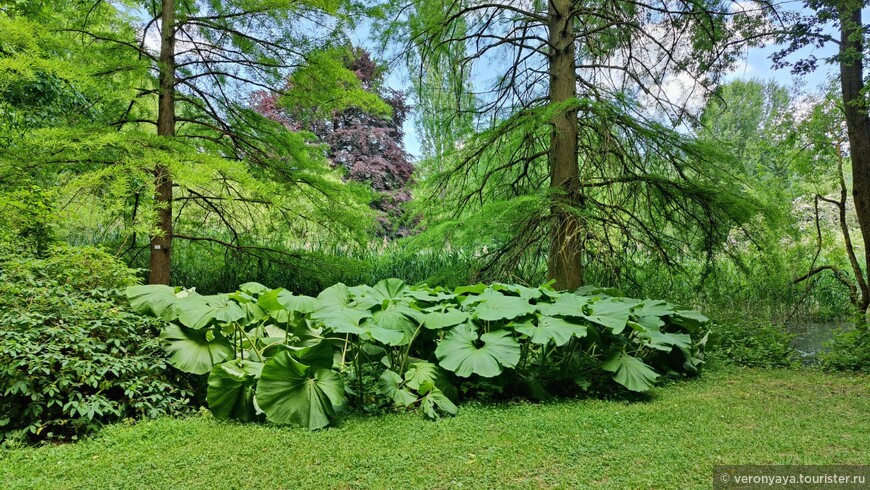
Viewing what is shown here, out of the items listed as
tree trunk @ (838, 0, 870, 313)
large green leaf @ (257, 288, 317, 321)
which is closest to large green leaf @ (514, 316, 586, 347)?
large green leaf @ (257, 288, 317, 321)

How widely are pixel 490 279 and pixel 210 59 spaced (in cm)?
403

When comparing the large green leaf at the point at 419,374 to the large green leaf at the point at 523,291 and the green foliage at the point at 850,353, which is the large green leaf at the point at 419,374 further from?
the green foliage at the point at 850,353

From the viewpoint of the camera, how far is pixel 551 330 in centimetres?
302

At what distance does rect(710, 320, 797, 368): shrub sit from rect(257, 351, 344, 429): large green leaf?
12.0ft

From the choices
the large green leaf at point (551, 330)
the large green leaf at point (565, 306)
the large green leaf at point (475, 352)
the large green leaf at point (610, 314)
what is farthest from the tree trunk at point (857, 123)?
the large green leaf at point (475, 352)

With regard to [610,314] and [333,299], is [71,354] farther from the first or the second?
[610,314]

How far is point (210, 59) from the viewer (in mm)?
5590

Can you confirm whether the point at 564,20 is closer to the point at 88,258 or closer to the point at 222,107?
the point at 222,107

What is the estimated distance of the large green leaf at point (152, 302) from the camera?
317 cm

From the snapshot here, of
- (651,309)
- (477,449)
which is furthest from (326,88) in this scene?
(477,449)

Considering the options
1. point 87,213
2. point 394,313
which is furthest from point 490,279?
point 87,213

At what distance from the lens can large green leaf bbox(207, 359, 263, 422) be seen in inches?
107

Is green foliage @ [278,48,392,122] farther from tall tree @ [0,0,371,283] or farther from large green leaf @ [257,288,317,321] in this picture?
large green leaf @ [257,288,317,321]

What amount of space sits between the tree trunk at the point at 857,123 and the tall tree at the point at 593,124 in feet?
3.64
